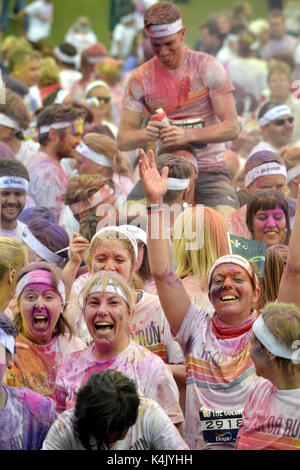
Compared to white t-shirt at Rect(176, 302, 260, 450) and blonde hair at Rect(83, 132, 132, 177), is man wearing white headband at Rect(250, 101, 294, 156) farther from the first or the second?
white t-shirt at Rect(176, 302, 260, 450)

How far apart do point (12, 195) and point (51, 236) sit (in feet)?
2.45

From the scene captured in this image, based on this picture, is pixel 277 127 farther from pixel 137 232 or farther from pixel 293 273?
pixel 293 273

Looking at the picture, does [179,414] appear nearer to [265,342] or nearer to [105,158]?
[265,342]

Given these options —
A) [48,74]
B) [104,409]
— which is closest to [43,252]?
[104,409]

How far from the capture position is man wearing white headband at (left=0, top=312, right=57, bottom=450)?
162 inches

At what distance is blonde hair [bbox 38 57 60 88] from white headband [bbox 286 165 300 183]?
4.37 metres

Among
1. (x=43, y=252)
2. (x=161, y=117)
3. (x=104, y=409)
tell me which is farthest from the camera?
(x=161, y=117)

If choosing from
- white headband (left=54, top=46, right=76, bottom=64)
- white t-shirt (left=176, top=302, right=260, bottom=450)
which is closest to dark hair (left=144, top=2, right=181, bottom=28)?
white t-shirt (left=176, top=302, right=260, bottom=450)

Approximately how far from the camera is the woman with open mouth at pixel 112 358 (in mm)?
4398

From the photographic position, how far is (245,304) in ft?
15.3

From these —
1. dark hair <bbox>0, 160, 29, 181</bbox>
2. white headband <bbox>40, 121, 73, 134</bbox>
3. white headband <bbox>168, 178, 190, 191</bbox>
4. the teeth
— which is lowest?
the teeth

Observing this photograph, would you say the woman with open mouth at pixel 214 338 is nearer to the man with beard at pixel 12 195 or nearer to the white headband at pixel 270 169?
the man with beard at pixel 12 195

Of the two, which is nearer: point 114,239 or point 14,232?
point 114,239

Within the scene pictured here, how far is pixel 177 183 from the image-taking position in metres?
6.63
